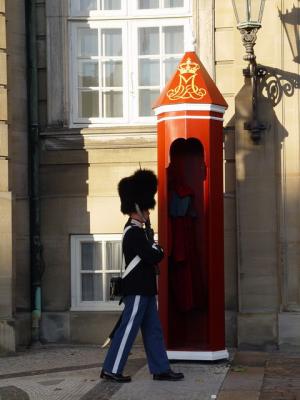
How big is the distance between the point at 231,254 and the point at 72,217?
5.95ft

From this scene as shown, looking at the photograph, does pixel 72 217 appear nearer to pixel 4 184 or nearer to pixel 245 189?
pixel 4 184

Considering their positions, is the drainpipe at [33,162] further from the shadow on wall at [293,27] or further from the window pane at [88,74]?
the shadow on wall at [293,27]

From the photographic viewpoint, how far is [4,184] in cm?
1062

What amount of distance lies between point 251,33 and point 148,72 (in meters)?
1.73

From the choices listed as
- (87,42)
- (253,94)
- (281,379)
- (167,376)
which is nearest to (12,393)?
(167,376)

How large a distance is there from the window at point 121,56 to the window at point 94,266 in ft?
4.31

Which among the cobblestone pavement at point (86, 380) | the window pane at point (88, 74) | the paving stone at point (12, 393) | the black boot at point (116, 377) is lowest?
the paving stone at point (12, 393)

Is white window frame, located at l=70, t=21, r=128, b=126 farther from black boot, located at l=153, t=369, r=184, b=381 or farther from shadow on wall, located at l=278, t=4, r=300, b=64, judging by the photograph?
black boot, located at l=153, t=369, r=184, b=381

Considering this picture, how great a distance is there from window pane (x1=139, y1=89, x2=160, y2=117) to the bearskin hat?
8.18 feet

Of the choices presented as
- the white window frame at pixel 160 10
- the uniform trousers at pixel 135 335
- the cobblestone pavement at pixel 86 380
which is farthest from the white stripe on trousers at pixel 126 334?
the white window frame at pixel 160 10

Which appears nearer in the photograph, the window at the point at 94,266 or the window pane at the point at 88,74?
the window at the point at 94,266

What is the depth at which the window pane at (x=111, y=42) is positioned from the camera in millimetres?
11492

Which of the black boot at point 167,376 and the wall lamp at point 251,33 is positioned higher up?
the wall lamp at point 251,33

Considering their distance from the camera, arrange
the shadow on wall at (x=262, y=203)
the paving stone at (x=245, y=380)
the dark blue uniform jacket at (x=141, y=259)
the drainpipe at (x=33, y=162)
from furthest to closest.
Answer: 1. the drainpipe at (x=33, y=162)
2. the shadow on wall at (x=262, y=203)
3. the dark blue uniform jacket at (x=141, y=259)
4. the paving stone at (x=245, y=380)
